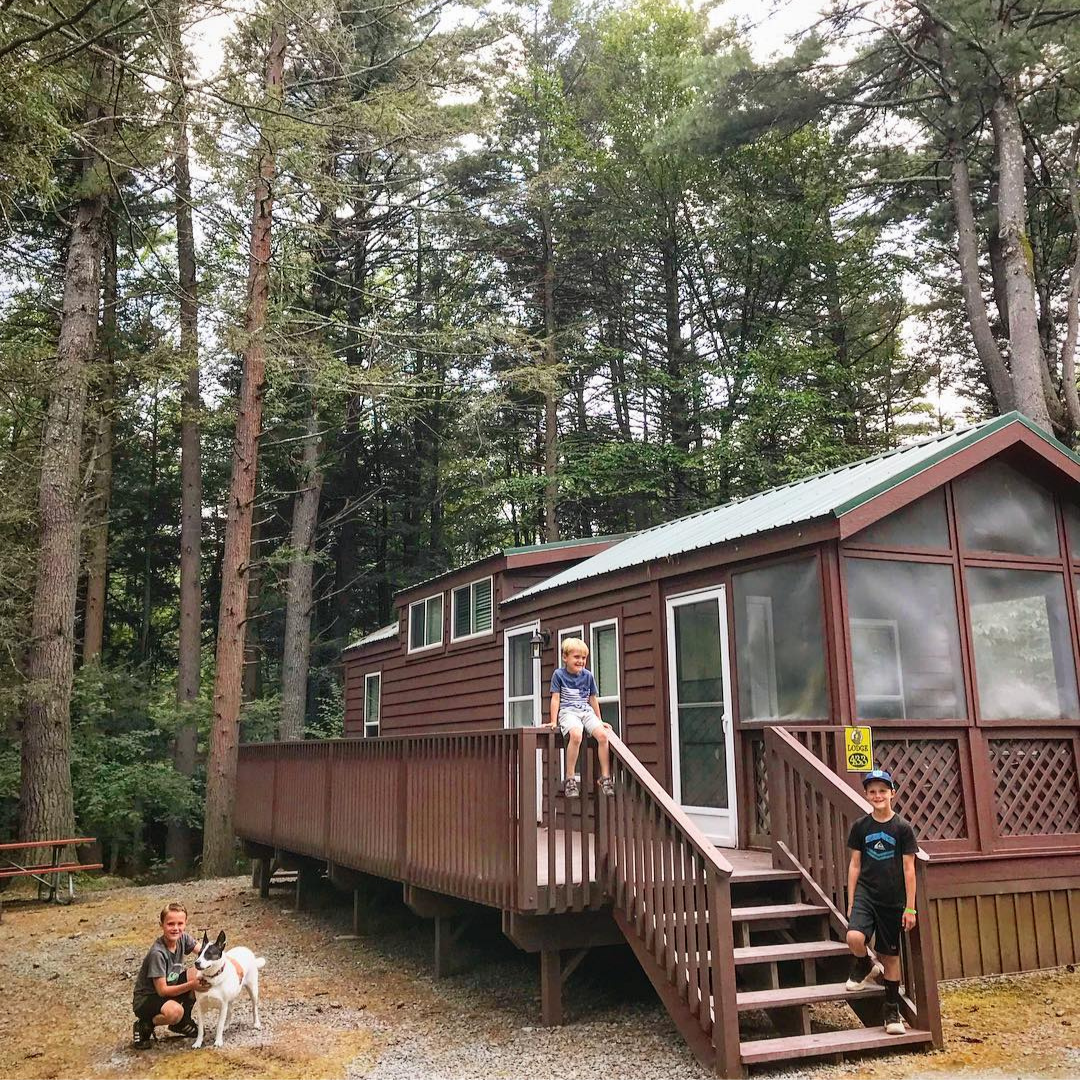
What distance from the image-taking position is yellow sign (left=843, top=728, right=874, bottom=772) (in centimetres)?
623

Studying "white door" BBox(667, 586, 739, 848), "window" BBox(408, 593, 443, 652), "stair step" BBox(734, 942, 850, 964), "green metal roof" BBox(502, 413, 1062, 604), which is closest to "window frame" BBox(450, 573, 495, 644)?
"window" BBox(408, 593, 443, 652)

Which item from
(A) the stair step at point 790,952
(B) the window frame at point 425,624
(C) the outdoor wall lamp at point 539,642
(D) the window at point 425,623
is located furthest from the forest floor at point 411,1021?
(D) the window at point 425,623

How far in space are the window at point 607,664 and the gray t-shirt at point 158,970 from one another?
4.42 meters

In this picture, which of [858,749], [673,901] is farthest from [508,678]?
[673,901]

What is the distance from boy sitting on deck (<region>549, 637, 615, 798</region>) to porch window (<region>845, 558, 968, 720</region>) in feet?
6.24

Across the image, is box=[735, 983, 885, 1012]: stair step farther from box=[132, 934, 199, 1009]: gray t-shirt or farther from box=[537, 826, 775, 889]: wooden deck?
box=[132, 934, 199, 1009]: gray t-shirt

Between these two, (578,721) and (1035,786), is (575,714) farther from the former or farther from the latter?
(1035,786)

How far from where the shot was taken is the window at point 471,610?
493 inches

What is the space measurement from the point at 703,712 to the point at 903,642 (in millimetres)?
1737

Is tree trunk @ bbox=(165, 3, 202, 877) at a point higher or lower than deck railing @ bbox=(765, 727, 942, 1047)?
higher

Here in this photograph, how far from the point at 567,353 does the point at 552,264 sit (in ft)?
6.74

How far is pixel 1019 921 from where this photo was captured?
263 inches

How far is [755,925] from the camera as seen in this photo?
213 inches

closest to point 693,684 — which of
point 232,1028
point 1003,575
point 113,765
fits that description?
point 1003,575
